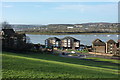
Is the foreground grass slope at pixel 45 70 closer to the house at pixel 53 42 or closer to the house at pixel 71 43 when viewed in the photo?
the house at pixel 71 43

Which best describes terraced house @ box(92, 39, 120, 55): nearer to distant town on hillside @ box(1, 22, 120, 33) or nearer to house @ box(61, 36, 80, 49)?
house @ box(61, 36, 80, 49)

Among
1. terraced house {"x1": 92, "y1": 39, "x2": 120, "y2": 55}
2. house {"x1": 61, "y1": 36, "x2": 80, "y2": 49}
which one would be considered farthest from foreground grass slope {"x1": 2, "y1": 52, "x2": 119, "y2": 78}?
house {"x1": 61, "y1": 36, "x2": 80, "y2": 49}

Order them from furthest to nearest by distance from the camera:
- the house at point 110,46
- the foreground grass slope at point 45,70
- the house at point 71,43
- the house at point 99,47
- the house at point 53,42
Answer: the house at point 53,42
the house at point 71,43
the house at point 99,47
the house at point 110,46
the foreground grass slope at point 45,70

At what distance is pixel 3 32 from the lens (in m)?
16.5

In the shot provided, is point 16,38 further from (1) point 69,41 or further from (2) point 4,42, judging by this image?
(1) point 69,41

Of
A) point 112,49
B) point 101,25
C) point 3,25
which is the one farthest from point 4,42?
point 101,25

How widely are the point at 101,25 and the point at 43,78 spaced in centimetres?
6746

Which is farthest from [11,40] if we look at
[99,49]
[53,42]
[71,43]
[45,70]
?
[71,43]

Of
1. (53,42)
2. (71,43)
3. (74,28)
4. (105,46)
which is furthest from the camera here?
(74,28)

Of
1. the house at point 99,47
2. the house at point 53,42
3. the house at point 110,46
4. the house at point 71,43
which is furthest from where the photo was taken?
the house at point 53,42

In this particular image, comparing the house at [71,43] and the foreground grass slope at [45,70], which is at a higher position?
the house at [71,43]

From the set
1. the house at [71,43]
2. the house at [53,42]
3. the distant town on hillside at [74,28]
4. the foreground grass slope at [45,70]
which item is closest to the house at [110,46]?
the house at [71,43]

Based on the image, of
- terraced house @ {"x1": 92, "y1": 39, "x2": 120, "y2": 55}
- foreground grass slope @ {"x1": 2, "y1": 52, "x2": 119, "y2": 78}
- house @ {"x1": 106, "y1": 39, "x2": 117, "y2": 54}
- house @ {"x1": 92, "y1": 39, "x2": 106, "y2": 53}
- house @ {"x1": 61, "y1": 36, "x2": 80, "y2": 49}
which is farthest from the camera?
house @ {"x1": 61, "y1": 36, "x2": 80, "y2": 49}

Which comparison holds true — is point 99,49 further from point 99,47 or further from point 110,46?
point 110,46
